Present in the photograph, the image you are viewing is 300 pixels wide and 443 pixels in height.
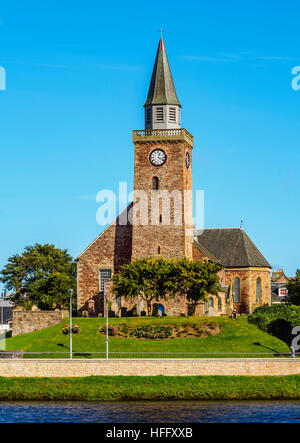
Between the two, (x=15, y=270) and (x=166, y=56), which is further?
(x=15, y=270)

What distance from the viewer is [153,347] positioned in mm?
69562

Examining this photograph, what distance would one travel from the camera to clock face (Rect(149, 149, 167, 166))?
297ft

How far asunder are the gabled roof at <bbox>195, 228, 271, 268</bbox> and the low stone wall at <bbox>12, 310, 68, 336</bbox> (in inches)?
1080

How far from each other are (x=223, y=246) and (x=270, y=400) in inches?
1910

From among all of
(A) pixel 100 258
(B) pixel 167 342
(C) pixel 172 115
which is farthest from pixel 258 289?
(B) pixel 167 342

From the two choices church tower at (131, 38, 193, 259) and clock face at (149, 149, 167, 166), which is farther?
clock face at (149, 149, 167, 166)

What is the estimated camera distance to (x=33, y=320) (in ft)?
261

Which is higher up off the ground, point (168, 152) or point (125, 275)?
point (168, 152)

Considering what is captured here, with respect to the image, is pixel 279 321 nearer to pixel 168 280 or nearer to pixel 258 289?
pixel 168 280

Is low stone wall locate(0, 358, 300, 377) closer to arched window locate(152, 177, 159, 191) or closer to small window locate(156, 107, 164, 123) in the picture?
arched window locate(152, 177, 159, 191)

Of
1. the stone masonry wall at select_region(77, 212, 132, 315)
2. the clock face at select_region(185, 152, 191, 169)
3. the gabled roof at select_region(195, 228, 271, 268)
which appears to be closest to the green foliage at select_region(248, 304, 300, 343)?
the stone masonry wall at select_region(77, 212, 132, 315)
